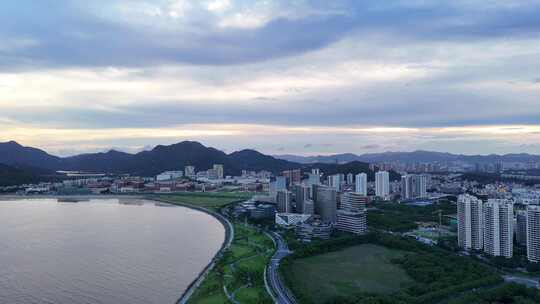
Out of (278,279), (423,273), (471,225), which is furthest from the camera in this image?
(471,225)

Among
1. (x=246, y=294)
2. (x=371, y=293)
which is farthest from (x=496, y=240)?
(x=246, y=294)

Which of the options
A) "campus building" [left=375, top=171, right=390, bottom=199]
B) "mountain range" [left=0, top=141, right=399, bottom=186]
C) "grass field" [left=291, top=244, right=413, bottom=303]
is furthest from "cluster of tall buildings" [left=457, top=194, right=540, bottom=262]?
"mountain range" [left=0, top=141, right=399, bottom=186]

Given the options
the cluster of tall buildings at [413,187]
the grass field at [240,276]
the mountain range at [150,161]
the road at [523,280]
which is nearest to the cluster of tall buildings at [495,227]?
the road at [523,280]

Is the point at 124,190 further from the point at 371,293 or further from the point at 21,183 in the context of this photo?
the point at 371,293

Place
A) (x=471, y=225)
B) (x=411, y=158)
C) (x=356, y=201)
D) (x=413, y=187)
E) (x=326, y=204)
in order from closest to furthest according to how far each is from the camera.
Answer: (x=471, y=225) → (x=356, y=201) → (x=326, y=204) → (x=413, y=187) → (x=411, y=158)

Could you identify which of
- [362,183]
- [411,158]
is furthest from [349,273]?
[411,158]

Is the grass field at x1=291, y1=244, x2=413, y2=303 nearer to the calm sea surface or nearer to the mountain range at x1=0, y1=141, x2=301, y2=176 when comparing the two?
the calm sea surface

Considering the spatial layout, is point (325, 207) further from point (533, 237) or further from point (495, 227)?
point (533, 237)
